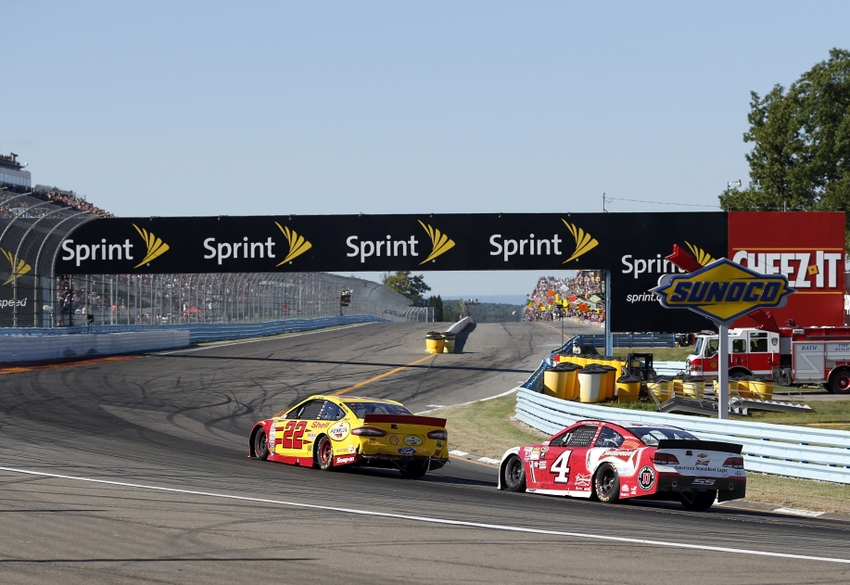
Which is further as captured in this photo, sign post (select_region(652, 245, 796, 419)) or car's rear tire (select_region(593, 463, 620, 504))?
sign post (select_region(652, 245, 796, 419))

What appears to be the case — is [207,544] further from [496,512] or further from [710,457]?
[710,457]

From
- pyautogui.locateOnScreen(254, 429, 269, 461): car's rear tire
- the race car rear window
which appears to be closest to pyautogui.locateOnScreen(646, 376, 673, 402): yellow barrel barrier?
the race car rear window

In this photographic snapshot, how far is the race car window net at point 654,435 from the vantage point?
12.8 meters

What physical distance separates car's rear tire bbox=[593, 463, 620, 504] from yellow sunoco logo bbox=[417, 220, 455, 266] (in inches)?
970

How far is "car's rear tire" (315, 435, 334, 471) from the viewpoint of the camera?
624 inches

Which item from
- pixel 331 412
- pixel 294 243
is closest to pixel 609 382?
pixel 294 243

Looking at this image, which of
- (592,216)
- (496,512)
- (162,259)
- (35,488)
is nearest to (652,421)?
(496,512)

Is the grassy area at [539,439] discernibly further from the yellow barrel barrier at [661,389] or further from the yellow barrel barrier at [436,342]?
the yellow barrel barrier at [436,342]

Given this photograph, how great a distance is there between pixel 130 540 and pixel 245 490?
3.67m

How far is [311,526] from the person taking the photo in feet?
31.9

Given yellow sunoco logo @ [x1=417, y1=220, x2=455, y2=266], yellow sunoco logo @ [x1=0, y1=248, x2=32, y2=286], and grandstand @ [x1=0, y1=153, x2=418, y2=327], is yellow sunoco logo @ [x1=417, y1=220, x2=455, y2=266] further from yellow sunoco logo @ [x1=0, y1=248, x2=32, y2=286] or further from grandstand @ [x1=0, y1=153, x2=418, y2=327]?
yellow sunoco logo @ [x1=0, y1=248, x2=32, y2=286]

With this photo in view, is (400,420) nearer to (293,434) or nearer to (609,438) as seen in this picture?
(293,434)

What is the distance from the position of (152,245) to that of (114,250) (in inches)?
61.5

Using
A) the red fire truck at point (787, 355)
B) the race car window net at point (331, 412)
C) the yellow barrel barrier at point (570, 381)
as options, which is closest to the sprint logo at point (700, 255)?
the red fire truck at point (787, 355)
